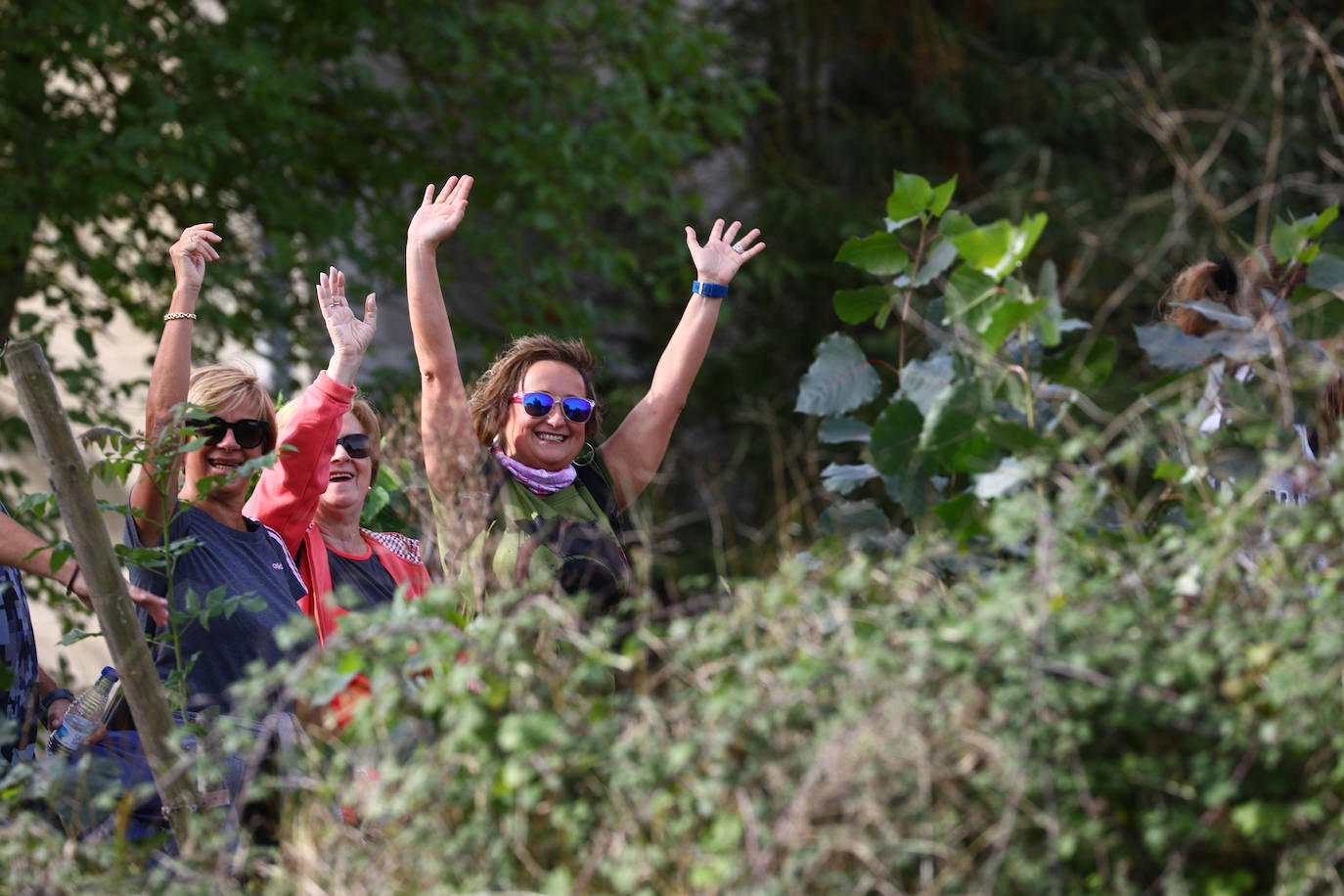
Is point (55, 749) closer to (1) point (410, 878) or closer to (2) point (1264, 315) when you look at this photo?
(1) point (410, 878)

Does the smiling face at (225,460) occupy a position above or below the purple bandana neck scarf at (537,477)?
above

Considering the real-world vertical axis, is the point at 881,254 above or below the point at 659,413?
above

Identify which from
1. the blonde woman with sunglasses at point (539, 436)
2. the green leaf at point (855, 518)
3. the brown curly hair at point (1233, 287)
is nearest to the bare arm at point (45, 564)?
the blonde woman with sunglasses at point (539, 436)

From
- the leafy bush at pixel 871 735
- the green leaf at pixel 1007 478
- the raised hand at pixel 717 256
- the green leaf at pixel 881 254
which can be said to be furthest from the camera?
the raised hand at pixel 717 256

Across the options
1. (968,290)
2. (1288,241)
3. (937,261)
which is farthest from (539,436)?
(1288,241)

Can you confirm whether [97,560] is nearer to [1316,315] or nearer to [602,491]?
[602,491]

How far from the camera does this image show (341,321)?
3.80m

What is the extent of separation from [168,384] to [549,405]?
86 centimetres

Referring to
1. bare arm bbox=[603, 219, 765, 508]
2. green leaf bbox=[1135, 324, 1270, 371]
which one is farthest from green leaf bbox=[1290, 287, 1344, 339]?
bare arm bbox=[603, 219, 765, 508]

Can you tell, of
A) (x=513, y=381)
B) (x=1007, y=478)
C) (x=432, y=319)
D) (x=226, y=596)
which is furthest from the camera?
(x=513, y=381)

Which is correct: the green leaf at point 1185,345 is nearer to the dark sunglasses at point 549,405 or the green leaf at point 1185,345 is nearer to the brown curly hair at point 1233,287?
the brown curly hair at point 1233,287

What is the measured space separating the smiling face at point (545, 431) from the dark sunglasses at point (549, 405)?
0.04 feet

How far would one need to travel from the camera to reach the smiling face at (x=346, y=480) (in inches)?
157

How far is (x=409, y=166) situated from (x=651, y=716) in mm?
6868
